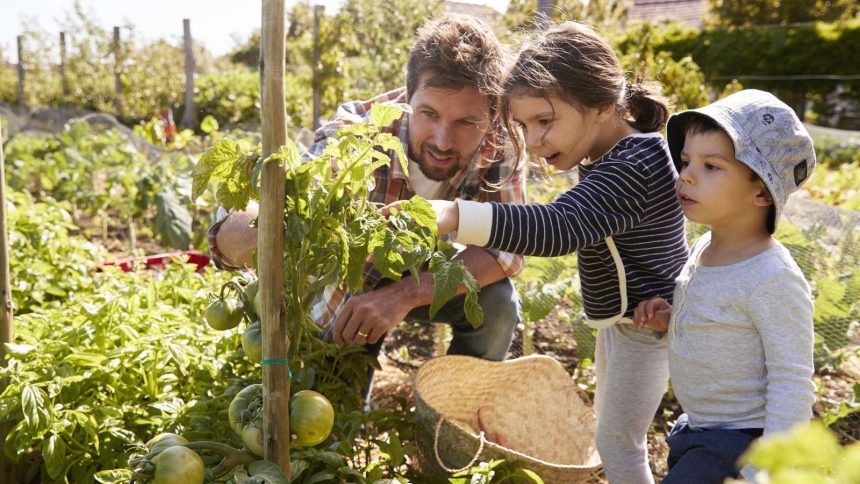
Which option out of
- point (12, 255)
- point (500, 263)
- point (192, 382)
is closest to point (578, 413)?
point (500, 263)

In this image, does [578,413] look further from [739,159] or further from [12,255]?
[12,255]

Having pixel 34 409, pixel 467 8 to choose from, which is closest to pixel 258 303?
pixel 34 409

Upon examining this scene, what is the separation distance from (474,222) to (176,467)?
1.91 feet

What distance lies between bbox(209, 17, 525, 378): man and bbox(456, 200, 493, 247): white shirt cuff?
501mm

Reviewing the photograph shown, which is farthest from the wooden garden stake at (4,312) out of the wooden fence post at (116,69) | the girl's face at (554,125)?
the wooden fence post at (116,69)

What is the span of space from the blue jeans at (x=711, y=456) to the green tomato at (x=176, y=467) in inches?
31.6

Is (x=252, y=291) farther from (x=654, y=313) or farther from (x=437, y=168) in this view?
(x=437, y=168)

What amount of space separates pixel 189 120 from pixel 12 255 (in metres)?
7.57

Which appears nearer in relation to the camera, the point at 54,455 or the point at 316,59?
the point at 54,455

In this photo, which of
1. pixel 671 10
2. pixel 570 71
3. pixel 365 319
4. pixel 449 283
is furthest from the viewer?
pixel 671 10

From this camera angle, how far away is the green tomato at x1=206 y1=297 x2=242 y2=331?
1235mm

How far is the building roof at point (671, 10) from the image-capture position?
19.2 meters

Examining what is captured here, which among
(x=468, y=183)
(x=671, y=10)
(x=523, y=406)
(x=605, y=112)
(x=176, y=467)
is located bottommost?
(x=523, y=406)

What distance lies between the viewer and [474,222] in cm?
128
